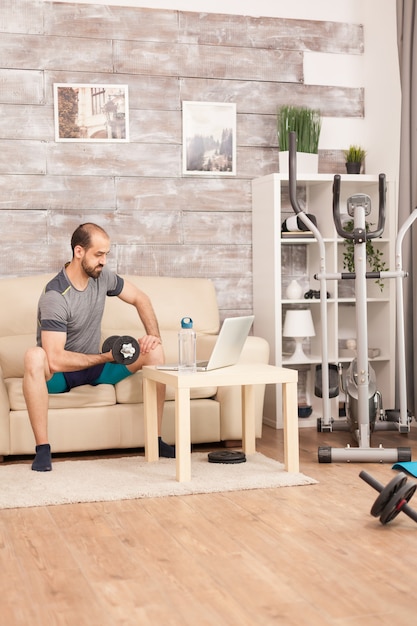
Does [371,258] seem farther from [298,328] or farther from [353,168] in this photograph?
[298,328]

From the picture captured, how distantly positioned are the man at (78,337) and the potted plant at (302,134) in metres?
1.56

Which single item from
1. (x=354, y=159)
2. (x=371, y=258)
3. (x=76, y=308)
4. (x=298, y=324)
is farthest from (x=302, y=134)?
(x=76, y=308)

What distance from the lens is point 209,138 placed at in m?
5.54

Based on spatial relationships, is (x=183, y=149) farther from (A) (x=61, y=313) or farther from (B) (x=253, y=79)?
(A) (x=61, y=313)

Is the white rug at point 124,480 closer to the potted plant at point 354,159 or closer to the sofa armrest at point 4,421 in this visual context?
the sofa armrest at point 4,421

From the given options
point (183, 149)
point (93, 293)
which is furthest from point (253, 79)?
point (93, 293)

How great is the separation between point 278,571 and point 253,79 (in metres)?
3.73

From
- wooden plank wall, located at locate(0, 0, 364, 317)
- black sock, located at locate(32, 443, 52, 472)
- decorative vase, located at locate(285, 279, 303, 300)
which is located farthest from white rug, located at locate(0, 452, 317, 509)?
wooden plank wall, located at locate(0, 0, 364, 317)

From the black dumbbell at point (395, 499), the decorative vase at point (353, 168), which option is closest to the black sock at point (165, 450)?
the black dumbbell at point (395, 499)

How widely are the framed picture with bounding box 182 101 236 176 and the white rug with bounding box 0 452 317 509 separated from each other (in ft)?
6.61

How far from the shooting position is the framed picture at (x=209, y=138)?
5.48 metres

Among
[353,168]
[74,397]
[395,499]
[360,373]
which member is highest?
[353,168]

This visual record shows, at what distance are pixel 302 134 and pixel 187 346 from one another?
2015 mm

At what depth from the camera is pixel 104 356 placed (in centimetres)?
428
